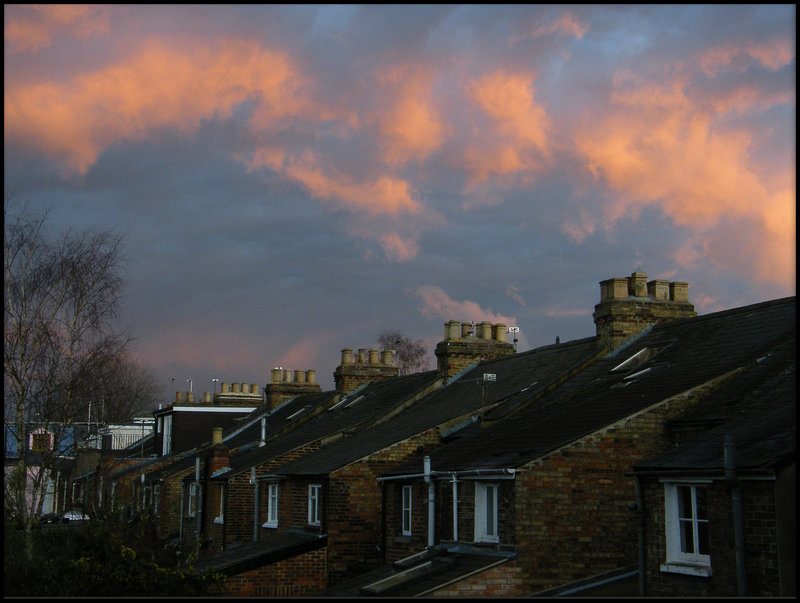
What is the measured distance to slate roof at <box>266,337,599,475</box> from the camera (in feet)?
85.3

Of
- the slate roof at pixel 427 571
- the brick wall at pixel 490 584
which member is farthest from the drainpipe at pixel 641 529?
the slate roof at pixel 427 571

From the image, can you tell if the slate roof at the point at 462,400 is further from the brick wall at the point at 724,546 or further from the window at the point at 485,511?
the brick wall at the point at 724,546

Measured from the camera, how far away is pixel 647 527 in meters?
15.8

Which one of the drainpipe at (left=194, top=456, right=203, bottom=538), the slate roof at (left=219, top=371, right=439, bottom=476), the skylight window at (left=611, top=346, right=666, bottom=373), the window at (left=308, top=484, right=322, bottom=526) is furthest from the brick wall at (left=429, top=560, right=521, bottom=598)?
the drainpipe at (left=194, top=456, right=203, bottom=538)

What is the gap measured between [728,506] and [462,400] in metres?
15.4

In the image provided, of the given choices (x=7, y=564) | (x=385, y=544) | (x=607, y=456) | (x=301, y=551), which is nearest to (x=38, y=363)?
(x=7, y=564)

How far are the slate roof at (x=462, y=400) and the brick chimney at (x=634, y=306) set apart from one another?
0.70 meters

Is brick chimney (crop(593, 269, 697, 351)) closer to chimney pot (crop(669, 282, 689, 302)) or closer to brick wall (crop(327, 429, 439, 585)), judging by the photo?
chimney pot (crop(669, 282, 689, 302))

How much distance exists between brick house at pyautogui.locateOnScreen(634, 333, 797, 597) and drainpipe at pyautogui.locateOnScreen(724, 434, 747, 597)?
0.05 ft

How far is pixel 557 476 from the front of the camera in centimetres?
1833

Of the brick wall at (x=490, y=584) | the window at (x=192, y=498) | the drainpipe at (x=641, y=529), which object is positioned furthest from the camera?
the window at (x=192, y=498)

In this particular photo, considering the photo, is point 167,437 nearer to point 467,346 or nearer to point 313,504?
point 467,346

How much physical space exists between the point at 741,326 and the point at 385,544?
33.6ft

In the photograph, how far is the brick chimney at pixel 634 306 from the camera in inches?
1049
